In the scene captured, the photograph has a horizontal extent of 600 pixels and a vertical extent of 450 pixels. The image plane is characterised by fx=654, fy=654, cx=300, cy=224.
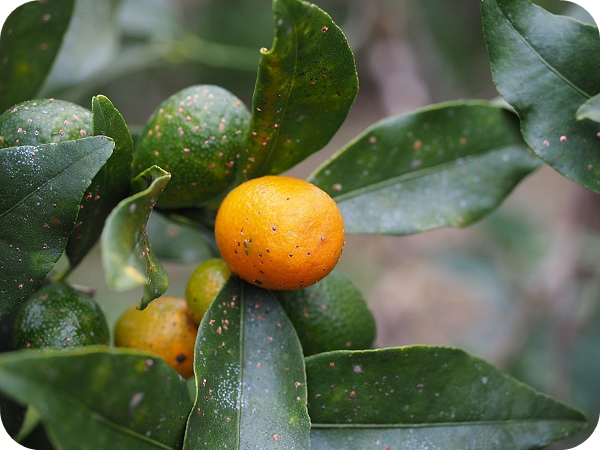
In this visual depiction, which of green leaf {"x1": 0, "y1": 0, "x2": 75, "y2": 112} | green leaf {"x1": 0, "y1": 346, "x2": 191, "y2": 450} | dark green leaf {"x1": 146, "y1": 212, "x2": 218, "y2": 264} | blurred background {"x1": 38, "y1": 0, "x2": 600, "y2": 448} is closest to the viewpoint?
green leaf {"x1": 0, "y1": 346, "x2": 191, "y2": 450}

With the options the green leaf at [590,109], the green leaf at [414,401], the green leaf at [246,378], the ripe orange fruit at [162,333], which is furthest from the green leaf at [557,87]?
the ripe orange fruit at [162,333]

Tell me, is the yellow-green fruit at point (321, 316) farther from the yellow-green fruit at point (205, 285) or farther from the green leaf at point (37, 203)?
the green leaf at point (37, 203)

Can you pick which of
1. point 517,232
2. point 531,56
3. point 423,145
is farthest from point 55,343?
point 517,232

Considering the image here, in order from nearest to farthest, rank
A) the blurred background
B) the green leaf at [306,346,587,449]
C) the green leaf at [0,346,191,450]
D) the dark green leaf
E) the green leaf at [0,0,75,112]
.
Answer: the green leaf at [0,346,191,450] → the green leaf at [306,346,587,449] → the green leaf at [0,0,75,112] → the dark green leaf → the blurred background

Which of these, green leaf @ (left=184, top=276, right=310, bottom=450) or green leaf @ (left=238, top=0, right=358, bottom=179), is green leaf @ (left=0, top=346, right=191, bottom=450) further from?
green leaf @ (left=238, top=0, right=358, bottom=179)

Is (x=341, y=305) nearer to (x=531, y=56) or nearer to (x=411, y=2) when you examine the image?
(x=531, y=56)

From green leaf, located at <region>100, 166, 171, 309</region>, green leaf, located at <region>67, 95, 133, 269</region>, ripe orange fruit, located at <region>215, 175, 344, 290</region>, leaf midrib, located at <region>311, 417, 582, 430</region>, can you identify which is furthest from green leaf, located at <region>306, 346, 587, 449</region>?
green leaf, located at <region>67, 95, 133, 269</region>

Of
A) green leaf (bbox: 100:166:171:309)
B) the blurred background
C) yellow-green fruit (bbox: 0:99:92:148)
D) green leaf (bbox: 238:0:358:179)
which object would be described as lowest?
the blurred background

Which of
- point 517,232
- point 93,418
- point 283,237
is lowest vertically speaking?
point 517,232
